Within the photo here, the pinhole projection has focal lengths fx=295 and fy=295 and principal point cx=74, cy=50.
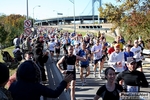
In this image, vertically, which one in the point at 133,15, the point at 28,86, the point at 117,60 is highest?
the point at 133,15

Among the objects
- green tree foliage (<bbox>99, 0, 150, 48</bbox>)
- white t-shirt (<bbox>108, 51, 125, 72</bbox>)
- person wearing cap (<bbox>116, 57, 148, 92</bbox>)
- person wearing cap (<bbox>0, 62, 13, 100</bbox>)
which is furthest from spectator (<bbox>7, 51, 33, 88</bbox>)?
green tree foliage (<bbox>99, 0, 150, 48</bbox>)

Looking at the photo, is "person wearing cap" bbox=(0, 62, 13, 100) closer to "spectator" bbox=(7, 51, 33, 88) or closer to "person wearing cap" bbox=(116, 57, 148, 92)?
"spectator" bbox=(7, 51, 33, 88)

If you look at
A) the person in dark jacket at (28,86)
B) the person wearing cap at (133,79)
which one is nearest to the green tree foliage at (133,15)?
the person wearing cap at (133,79)

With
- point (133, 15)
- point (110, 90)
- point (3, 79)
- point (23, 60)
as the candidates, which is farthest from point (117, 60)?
point (133, 15)

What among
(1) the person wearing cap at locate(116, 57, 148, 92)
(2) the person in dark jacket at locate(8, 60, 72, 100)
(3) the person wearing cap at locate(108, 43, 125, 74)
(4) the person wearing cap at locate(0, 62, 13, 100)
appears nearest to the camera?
(4) the person wearing cap at locate(0, 62, 13, 100)

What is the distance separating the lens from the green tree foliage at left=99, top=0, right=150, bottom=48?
878 inches

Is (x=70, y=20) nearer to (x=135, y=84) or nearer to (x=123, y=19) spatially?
(x=123, y=19)

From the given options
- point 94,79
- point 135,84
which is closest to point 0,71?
point 135,84

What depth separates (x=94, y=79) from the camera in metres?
13.2

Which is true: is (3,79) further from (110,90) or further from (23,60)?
(23,60)

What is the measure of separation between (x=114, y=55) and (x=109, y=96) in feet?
16.3

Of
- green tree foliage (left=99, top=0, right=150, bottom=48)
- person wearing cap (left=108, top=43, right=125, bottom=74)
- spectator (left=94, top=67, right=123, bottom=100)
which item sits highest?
green tree foliage (left=99, top=0, right=150, bottom=48)

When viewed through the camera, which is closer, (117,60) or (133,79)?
(133,79)

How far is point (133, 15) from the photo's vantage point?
22.4 m
